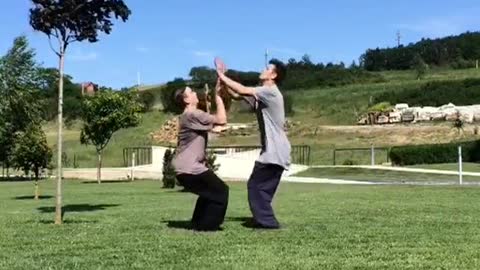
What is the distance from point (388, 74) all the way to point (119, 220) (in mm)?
129460

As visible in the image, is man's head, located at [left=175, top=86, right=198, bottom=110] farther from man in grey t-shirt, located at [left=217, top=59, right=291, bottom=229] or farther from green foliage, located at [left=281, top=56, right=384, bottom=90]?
green foliage, located at [left=281, top=56, right=384, bottom=90]

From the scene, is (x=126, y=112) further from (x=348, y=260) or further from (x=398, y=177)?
(x=348, y=260)

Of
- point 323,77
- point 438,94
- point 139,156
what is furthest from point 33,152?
point 323,77

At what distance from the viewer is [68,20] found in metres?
11.9

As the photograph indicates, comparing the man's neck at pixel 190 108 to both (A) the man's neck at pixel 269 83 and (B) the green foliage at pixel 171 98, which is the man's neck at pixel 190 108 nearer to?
(B) the green foliage at pixel 171 98

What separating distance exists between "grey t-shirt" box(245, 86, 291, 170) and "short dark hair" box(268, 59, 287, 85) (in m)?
0.32

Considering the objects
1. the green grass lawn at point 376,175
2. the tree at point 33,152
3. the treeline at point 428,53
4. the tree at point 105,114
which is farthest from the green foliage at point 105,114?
the treeline at point 428,53

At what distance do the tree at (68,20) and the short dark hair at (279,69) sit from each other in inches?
108

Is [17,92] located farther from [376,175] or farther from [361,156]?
[361,156]

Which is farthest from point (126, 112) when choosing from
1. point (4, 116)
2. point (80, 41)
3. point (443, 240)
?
point (443, 240)

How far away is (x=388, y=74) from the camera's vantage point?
13825cm

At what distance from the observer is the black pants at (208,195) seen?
32.5 ft

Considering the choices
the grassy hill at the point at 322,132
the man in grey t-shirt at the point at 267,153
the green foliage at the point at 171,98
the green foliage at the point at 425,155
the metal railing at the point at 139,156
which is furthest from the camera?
the grassy hill at the point at 322,132

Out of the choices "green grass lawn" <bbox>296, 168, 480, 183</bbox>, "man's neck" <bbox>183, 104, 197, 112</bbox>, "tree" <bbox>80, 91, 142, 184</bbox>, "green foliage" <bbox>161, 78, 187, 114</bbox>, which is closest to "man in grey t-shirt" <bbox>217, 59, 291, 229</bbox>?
"man's neck" <bbox>183, 104, 197, 112</bbox>
